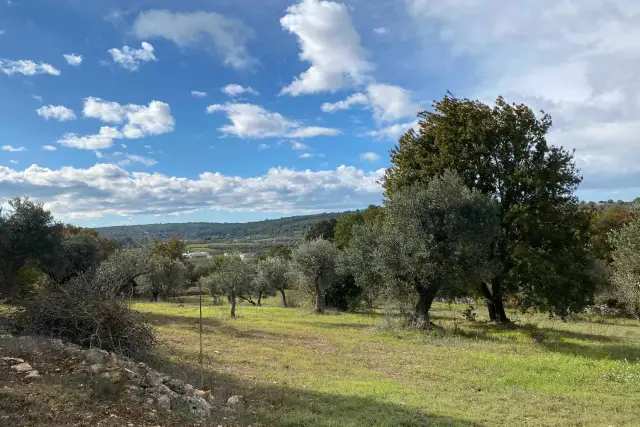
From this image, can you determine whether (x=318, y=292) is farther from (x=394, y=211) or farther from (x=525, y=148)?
(x=525, y=148)

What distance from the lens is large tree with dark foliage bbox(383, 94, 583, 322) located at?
23203mm

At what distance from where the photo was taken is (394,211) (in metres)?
23.3

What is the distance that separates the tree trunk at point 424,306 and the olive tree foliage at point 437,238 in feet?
0.18

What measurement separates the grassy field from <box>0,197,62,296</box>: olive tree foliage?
45.9 ft

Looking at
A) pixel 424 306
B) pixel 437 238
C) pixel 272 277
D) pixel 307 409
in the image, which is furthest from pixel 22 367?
pixel 272 277

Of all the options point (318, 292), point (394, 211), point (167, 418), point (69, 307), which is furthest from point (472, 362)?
point (318, 292)

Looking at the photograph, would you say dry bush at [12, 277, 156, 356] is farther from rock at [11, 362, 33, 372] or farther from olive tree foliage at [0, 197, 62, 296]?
olive tree foliage at [0, 197, 62, 296]

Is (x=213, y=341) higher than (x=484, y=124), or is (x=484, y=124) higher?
(x=484, y=124)

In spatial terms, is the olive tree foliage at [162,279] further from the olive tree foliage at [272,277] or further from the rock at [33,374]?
the rock at [33,374]

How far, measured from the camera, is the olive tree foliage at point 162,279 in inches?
2186

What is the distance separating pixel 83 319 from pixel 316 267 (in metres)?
26.1

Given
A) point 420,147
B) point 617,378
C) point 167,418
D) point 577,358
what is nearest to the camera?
point 167,418

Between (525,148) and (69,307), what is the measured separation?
23020mm

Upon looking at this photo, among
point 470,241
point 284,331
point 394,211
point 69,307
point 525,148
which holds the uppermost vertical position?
point 525,148
